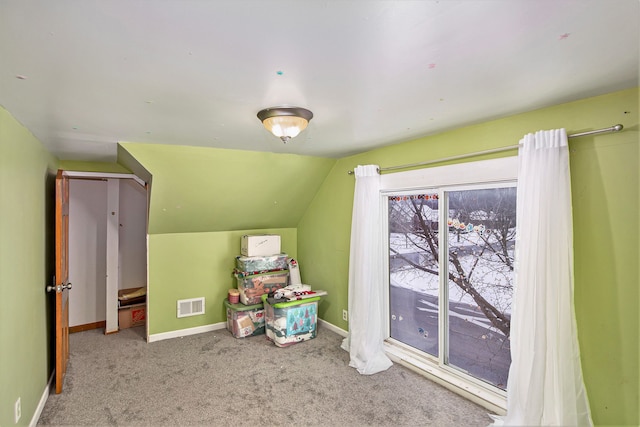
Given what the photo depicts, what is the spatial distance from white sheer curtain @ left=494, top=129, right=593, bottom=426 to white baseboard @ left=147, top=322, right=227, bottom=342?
3199 mm

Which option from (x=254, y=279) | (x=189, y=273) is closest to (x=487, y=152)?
(x=254, y=279)

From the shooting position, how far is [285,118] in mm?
1918

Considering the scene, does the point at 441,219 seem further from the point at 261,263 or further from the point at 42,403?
the point at 42,403

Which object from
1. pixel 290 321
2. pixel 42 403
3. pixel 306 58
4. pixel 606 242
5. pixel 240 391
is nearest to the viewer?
pixel 306 58

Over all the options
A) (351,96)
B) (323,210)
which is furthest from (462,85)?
(323,210)

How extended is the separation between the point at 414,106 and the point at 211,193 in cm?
245

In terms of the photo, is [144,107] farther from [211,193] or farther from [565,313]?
[565,313]

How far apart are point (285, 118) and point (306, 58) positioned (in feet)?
2.12

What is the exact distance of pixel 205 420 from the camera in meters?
2.35

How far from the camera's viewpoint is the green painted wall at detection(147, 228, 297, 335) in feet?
12.5

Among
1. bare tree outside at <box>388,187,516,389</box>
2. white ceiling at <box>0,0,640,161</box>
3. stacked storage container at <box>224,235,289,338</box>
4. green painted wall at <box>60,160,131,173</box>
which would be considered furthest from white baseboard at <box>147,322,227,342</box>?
white ceiling at <box>0,0,640,161</box>

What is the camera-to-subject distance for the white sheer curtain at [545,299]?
187 cm

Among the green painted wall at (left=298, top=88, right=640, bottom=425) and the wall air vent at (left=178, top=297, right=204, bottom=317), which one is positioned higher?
the green painted wall at (left=298, top=88, right=640, bottom=425)

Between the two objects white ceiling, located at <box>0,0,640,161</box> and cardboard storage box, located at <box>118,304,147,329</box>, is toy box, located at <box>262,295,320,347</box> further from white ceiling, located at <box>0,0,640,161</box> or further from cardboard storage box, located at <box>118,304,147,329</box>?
white ceiling, located at <box>0,0,640,161</box>
